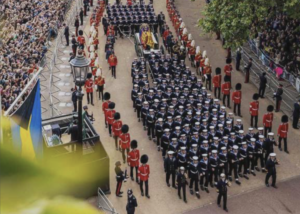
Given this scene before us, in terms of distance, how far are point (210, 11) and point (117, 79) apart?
16.3ft

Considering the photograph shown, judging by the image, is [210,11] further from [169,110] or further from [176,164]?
[176,164]

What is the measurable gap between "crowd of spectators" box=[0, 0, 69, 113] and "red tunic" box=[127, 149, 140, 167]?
481 centimetres

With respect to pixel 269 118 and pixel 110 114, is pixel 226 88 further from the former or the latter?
pixel 110 114

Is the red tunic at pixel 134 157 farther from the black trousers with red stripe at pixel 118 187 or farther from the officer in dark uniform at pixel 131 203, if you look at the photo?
the officer in dark uniform at pixel 131 203

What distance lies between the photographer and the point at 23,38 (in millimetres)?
28953

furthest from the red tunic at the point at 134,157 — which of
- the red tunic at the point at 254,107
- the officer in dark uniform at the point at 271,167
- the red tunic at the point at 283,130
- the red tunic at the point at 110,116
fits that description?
the red tunic at the point at 254,107

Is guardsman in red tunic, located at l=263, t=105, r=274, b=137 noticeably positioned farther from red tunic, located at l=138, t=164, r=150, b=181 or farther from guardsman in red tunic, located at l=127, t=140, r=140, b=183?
red tunic, located at l=138, t=164, r=150, b=181

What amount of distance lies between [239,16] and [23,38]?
1315cm

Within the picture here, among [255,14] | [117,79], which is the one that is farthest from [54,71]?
[255,14]

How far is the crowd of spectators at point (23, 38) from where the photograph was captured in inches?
840

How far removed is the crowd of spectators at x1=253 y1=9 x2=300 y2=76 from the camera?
71.3 ft

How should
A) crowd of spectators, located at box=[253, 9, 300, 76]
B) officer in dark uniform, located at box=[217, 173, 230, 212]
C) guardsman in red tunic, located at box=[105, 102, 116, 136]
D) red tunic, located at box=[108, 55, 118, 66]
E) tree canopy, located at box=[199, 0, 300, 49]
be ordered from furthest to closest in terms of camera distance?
red tunic, located at box=[108, 55, 118, 66], crowd of spectators, located at box=[253, 9, 300, 76], tree canopy, located at box=[199, 0, 300, 49], guardsman in red tunic, located at box=[105, 102, 116, 136], officer in dark uniform, located at box=[217, 173, 230, 212]

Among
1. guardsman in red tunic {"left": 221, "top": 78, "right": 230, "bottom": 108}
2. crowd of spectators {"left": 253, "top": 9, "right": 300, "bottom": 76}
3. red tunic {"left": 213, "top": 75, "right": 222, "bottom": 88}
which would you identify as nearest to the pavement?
guardsman in red tunic {"left": 221, "top": 78, "right": 230, "bottom": 108}

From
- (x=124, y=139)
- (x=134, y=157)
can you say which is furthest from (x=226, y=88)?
(x=134, y=157)
